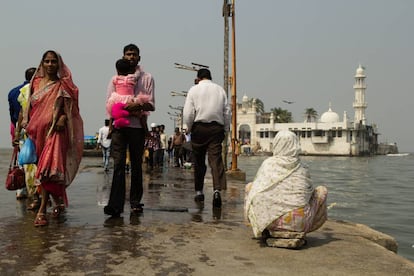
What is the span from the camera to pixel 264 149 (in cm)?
9231

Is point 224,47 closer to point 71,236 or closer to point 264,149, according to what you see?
point 71,236

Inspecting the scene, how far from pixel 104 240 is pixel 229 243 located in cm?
98

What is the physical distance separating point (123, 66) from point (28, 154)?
1320 mm

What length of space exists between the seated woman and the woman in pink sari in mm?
1941

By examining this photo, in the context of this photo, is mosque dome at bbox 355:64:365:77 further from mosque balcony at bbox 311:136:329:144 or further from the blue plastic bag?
the blue plastic bag

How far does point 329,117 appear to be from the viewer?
307ft

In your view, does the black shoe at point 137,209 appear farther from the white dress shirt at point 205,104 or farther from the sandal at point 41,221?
the white dress shirt at point 205,104

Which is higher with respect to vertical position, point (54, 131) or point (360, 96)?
point (360, 96)

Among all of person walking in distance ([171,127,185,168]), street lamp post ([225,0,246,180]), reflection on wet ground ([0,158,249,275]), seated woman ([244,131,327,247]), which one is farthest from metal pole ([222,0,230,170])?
seated woman ([244,131,327,247])

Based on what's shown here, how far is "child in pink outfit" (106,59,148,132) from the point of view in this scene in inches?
186

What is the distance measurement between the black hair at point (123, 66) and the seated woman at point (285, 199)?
201cm

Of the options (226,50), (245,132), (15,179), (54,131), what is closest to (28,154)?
(54,131)

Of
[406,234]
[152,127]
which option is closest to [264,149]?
[152,127]

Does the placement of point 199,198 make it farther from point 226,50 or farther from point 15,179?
point 226,50
